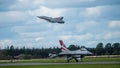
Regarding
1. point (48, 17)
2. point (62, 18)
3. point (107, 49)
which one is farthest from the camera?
point (107, 49)

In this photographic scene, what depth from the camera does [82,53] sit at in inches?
3565

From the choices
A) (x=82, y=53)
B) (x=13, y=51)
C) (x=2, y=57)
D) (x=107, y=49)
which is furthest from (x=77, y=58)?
(x=13, y=51)

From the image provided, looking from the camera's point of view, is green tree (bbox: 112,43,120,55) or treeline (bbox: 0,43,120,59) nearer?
green tree (bbox: 112,43,120,55)

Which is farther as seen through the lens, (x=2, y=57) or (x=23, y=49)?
(x=23, y=49)

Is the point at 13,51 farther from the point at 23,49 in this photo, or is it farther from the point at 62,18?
the point at 62,18

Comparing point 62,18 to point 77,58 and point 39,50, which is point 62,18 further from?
point 39,50

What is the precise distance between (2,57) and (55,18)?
7003cm

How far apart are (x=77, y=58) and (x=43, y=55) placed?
93.0m

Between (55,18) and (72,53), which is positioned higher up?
(55,18)

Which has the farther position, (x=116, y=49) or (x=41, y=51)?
(x=41, y=51)

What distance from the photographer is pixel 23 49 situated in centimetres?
19800

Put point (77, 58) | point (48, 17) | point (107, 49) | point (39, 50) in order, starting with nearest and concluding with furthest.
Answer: point (48, 17) → point (77, 58) → point (107, 49) → point (39, 50)

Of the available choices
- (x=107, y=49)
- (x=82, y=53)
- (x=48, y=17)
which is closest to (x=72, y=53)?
(x=82, y=53)

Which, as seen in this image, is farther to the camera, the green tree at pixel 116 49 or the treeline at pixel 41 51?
the treeline at pixel 41 51
